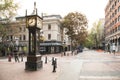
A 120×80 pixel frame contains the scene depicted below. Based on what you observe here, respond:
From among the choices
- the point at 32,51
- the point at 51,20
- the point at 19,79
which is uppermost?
the point at 51,20

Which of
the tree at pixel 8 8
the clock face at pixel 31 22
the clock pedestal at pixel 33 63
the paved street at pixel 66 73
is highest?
the tree at pixel 8 8

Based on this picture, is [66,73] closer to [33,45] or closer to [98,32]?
[33,45]

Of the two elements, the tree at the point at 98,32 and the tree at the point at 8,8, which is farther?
the tree at the point at 98,32

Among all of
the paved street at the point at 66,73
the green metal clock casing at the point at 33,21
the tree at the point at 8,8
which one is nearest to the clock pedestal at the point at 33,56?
the green metal clock casing at the point at 33,21

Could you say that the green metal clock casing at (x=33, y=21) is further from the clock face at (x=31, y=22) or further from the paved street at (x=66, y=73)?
the paved street at (x=66, y=73)

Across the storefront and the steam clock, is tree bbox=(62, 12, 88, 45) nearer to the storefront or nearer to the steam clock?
the storefront

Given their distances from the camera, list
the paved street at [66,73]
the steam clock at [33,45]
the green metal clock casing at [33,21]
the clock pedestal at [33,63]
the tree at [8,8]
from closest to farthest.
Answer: the paved street at [66,73]
the clock pedestal at [33,63]
the steam clock at [33,45]
the green metal clock casing at [33,21]
the tree at [8,8]

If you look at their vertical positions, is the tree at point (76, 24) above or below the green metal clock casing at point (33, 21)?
above

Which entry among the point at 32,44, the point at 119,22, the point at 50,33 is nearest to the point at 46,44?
the point at 50,33

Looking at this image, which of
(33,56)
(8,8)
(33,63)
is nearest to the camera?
(33,63)

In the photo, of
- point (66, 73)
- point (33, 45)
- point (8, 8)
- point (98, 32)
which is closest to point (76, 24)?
point (8, 8)

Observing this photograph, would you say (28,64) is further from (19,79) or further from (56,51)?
(56,51)

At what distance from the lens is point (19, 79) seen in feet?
40.2

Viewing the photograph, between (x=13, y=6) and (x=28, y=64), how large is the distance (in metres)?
17.9
